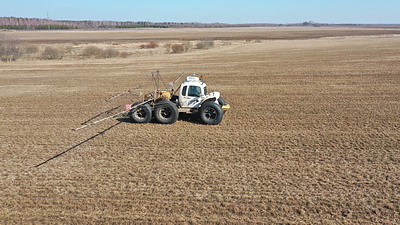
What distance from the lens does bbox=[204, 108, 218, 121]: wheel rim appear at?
1293 cm

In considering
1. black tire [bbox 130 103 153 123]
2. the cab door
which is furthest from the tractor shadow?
the cab door

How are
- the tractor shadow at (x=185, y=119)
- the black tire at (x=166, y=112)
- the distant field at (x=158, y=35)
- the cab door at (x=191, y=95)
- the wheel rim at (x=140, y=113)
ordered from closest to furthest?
the black tire at (x=166, y=112)
the cab door at (x=191, y=95)
the wheel rim at (x=140, y=113)
the tractor shadow at (x=185, y=119)
the distant field at (x=158, y=35)

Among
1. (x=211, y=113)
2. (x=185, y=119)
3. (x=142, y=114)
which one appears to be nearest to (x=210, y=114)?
(x=211, y=113)

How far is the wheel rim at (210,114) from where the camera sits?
12.9 meters

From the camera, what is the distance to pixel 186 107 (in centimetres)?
1326

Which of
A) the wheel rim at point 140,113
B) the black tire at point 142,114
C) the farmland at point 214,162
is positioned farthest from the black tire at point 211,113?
the wheel rim at point 140,113

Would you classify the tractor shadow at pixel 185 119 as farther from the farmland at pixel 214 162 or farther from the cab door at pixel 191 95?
the cab door at pixel 191 95

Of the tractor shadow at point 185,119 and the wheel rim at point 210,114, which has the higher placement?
the wheel rim at point 210,114

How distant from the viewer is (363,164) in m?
9.52

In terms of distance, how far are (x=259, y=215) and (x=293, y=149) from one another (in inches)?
156

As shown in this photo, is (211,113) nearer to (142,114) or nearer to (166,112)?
(166,112)

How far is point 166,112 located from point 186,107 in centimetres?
80

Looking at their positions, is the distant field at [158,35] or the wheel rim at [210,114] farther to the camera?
the distant field at [158,35]

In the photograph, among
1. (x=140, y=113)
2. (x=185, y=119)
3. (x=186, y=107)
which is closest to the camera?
(x=186, y=107)
